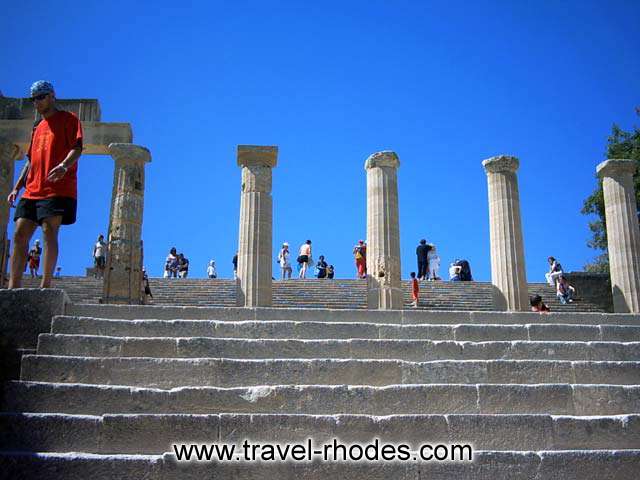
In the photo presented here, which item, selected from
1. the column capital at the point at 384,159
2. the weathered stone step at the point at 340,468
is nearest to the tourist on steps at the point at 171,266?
the column capital at the point at 384,159

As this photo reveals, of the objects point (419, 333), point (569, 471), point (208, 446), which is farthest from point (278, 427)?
point (419, 333)

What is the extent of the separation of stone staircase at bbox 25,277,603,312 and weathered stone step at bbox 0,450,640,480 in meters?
13.0

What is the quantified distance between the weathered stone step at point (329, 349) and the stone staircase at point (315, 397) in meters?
0.02

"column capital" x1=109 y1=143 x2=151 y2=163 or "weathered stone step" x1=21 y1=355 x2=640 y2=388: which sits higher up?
"column capital" x1=109 y1=143 x2=151 y2=163

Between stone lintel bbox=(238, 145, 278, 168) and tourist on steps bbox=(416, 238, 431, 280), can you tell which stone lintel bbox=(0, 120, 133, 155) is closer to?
stone lintel bbox=(238, 145, 278, 168)

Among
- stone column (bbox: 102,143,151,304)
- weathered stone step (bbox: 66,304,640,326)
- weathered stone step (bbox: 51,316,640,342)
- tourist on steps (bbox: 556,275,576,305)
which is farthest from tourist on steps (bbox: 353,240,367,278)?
weathered stone step (bbox: 51,316,640,342)

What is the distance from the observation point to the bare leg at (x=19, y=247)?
7.91 meters

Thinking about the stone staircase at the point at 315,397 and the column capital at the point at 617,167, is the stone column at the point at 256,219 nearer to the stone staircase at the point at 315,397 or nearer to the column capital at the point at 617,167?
the stone staircase at the point at 315,397

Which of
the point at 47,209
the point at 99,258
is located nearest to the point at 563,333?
the point at 47,209

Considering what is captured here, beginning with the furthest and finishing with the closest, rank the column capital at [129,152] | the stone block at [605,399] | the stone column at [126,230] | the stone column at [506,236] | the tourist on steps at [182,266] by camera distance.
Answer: the tourist on steps at [182,266] < the stone column at [506,236] < the column capital at [129,152] < the stone column at [126,230] < the stone block at [605,399]

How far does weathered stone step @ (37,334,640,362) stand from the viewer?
24.2 ft

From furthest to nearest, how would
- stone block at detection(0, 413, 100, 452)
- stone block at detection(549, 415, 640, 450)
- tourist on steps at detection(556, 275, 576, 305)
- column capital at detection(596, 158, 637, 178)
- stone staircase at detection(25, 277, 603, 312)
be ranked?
tourist on steps at detection(556, 275, 576, 305) < stone staircase at detection(25, 277, 603, 312) < column capital at detection(596, 158, 637, 178) < stone block at detection(549, 415, 640, 450) < stone block at detection(0, 413, 100, 452)

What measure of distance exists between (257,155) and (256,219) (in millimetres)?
1474

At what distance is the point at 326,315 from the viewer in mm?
9688
